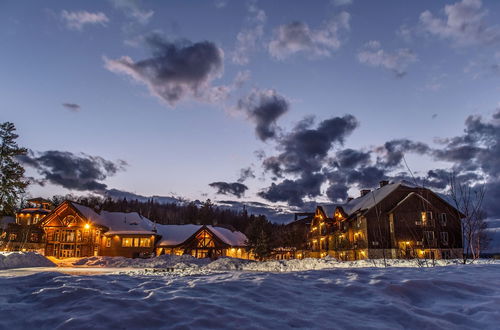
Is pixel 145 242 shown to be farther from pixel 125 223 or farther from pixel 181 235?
pixel 125 223

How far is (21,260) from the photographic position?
2695 centimetres

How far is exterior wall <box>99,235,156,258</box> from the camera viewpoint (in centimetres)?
4872

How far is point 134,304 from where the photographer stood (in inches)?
170

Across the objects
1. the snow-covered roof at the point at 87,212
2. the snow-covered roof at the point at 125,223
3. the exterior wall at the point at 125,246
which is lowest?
the exterior wall at the point at 125,246

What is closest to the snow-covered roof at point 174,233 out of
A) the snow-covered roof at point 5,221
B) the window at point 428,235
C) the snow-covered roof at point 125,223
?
the snow-covered roof at point 125,223

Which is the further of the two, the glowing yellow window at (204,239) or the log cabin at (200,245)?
the glowing yellow window at (204,239)

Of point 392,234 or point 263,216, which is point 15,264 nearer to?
point 263,216

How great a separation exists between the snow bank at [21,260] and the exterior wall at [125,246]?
18.4 metres

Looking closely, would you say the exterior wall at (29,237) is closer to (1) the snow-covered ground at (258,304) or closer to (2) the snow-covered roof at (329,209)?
(2) the snow-covered roof at (329,209)

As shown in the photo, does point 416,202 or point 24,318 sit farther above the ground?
point 416,202

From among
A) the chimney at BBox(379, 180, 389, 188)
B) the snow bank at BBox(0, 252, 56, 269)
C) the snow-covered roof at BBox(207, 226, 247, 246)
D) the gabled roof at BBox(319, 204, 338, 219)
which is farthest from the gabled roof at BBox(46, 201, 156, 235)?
the chimney at BBox(379, 180, 389, 188)

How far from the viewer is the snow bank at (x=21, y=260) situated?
2485cm

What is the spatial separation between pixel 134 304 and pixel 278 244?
48.6 meters

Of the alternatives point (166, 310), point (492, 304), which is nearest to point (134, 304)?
point (166, 310)
